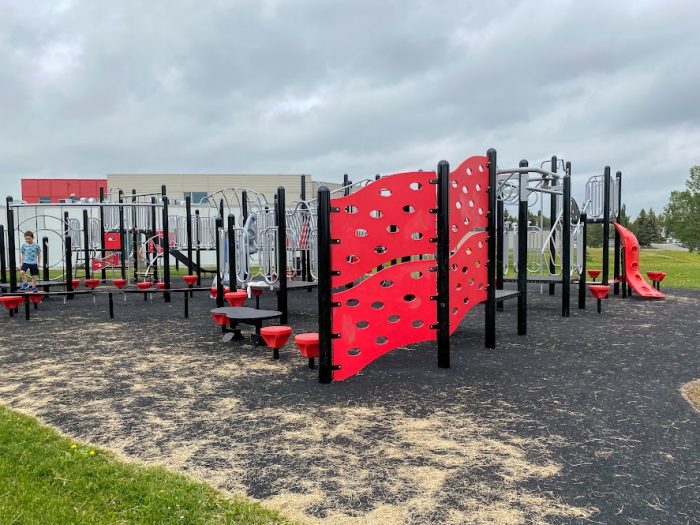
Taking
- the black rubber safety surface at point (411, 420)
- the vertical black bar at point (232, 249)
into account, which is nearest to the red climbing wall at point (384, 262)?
the black rubber safety surface at point (411, 420)

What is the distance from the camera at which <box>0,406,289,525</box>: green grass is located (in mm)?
2812

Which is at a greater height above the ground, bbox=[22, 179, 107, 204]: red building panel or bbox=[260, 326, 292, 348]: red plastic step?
bbox=[22, 179, 107, 204]: red building panel

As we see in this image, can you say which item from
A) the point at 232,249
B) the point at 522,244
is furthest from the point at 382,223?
the point at 232,249

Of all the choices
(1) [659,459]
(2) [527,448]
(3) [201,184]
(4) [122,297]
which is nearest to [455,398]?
(2) [527,448]

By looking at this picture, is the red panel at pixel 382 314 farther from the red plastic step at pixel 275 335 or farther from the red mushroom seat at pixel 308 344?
the red plastic step at pixel 275 335

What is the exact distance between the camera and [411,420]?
4.36 metres

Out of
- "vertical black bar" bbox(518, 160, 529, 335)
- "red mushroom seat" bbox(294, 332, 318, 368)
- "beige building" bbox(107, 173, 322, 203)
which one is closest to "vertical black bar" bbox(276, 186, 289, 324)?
"red mushroom seat" bbox(294, 332, 318, 368)

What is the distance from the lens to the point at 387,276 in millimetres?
5785

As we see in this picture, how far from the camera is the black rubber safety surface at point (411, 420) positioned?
9.99 feet

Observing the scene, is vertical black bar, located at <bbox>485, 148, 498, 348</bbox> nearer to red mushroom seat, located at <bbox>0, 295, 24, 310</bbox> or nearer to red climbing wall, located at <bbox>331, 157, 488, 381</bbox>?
red climbing wall, located at <bbox>331, 157, 488, 381</bbox>

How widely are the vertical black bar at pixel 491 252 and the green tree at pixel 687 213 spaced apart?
187 feet

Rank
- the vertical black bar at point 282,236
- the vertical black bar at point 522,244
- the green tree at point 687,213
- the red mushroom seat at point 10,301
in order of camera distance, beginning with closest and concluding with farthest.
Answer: the vertical black bar at point 522,244 → the vertical black bar at point 282,236 → the red mushroom seat at point 10,301 → the green tree at point 687,213

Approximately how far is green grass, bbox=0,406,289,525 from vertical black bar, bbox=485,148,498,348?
4.84 metres

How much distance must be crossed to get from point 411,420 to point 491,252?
3.37 m
